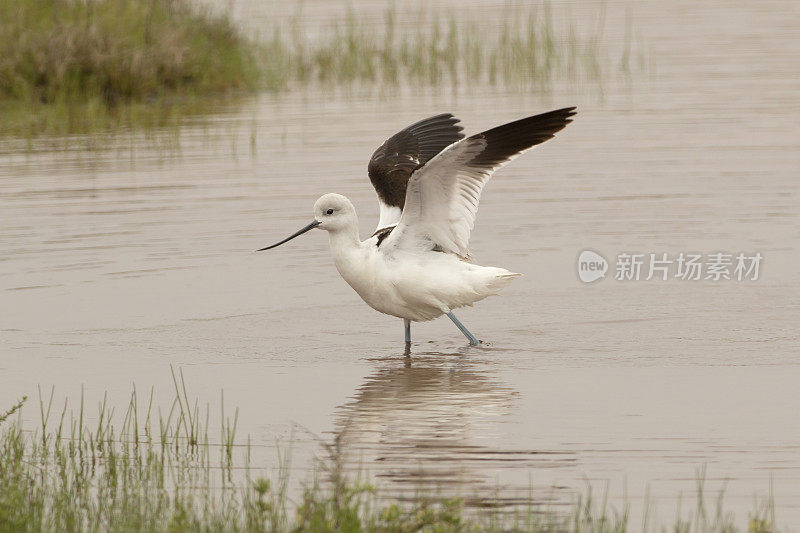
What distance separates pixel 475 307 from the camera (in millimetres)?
10461

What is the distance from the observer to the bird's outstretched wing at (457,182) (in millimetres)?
8266

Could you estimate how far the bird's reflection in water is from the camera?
615 cm

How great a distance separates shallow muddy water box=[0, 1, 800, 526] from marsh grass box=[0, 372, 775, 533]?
0.23m

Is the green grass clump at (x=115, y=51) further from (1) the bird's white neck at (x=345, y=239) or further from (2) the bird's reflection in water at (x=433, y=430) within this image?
(2) the bird's reflection in water at (x=433, y=430)

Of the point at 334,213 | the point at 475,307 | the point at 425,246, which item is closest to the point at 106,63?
the point at 475,307

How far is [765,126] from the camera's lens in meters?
16.5

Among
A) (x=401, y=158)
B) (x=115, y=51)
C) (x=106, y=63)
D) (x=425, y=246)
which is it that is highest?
(x=115, y=51)

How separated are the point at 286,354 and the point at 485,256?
2968mm

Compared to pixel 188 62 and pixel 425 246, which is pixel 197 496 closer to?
pixel 425 246

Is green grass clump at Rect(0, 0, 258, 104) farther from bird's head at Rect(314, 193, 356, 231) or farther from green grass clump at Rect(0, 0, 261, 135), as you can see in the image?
bird's head at Rect(314, 193, 356, 231)

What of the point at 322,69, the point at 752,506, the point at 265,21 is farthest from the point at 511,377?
the point at 265,21

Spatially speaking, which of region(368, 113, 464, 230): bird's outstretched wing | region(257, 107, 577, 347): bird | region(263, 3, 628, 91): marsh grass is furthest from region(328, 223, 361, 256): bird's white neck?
region(263, 3, 628, 91): marsh grass

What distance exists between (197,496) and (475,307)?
4.70 meters

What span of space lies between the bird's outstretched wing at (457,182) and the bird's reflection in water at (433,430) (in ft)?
2.46
